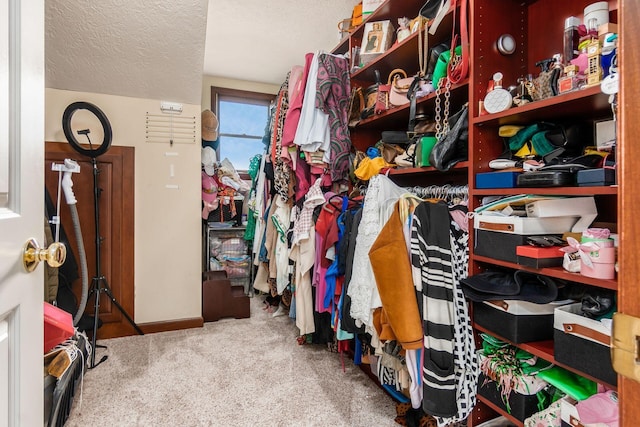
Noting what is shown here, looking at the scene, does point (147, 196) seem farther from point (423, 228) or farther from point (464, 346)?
point (464, 346)

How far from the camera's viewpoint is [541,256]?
1108 millimetres

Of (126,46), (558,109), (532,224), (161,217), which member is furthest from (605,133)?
(161,217)

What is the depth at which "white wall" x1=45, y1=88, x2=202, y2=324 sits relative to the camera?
2.75 meters

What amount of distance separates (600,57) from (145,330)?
317 cm

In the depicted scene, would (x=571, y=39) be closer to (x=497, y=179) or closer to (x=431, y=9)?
(x=497, y=179)

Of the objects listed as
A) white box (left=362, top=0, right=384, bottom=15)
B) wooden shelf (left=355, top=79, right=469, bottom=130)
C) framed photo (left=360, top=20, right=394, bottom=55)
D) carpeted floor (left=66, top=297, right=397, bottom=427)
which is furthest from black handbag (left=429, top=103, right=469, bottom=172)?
carpeted floor (left=66, top=297, right=397, bottom=427)

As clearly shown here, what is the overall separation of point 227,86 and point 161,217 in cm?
216

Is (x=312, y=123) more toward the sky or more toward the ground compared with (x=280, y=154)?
more toward the sky

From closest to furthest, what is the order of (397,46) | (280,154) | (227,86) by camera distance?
(397,46), (280,154), (227,86)

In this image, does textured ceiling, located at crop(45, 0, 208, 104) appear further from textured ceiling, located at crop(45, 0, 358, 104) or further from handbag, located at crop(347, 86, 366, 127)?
handbag, located at crop(347, 86, 366, 127)

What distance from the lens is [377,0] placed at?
207cm

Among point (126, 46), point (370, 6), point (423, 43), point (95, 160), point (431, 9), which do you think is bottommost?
point (95, 160)

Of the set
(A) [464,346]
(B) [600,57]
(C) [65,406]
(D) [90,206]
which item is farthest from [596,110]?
(D) [90,206]

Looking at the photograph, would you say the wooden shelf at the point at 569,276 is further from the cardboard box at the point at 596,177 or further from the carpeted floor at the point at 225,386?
the carpeted floor at the point at 225,386
